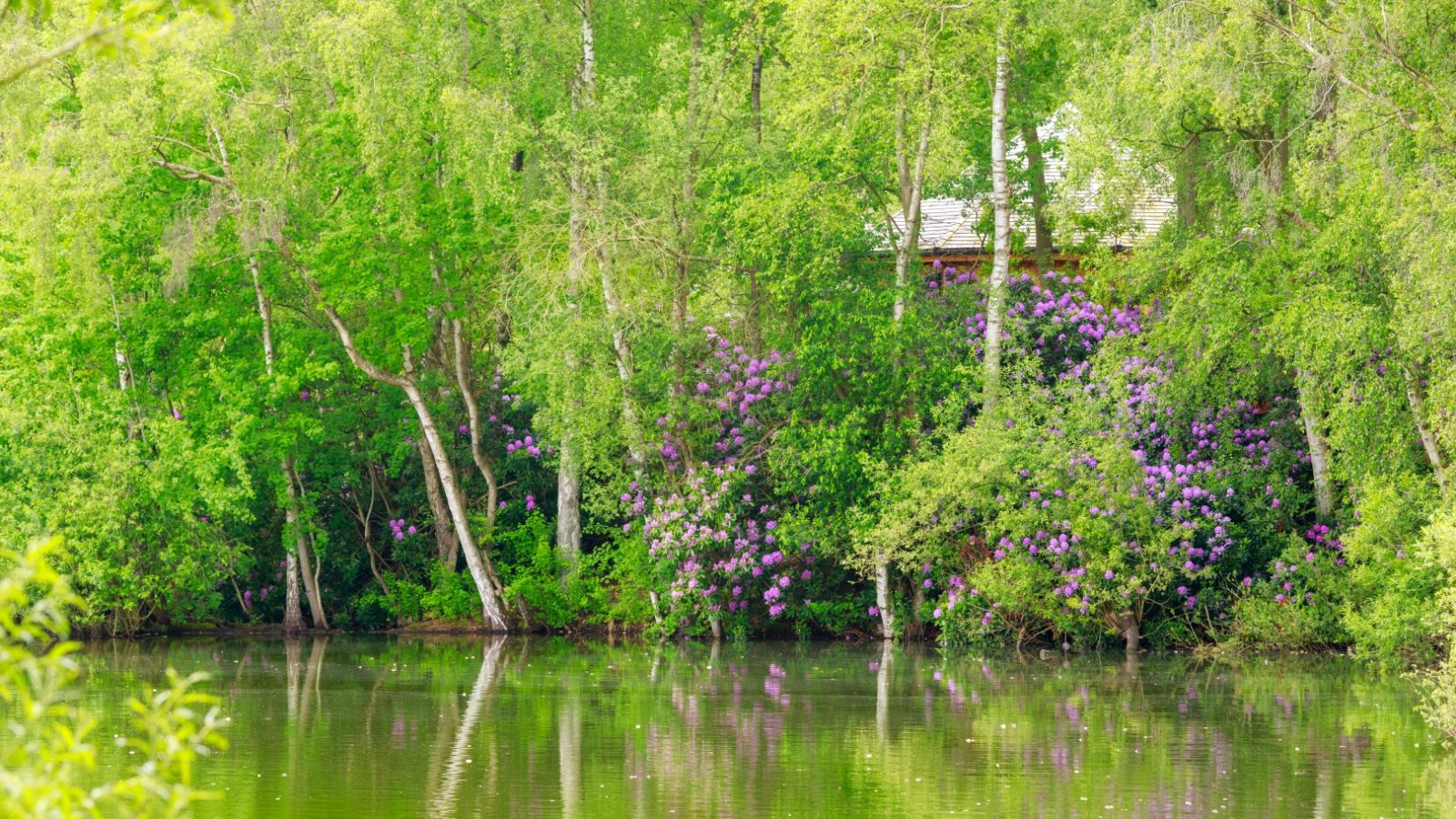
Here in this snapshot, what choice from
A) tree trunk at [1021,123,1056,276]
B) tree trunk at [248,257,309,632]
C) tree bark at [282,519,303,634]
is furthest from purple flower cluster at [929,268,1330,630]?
tree bark at [282,519,303,634]

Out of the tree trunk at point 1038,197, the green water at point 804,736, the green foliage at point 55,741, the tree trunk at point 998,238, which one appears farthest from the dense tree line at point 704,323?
the green foliage at point 55,741

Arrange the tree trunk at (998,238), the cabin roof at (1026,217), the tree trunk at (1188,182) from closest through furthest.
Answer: the tree trunk at (1188,182)
the cabin roof at (1026,217)
the tree trunk at (998,238)

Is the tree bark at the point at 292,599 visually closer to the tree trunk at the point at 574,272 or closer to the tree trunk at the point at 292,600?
the tree trunk at the point at 292,600

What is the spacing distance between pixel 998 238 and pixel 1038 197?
4.46 metres

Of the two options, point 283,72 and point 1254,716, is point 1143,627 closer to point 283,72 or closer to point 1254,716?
point 1254,716

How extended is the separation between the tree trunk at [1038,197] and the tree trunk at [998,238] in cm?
388

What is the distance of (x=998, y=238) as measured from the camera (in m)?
27.8

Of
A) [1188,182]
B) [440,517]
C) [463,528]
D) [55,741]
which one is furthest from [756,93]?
[55,741]

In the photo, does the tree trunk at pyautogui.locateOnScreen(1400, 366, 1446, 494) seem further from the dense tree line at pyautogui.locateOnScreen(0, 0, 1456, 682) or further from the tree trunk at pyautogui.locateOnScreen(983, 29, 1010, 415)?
the tree trunk at pyautogui.locateOnScreen(983, 29, 1010, 415)

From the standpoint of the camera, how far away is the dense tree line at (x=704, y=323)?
2544 cm

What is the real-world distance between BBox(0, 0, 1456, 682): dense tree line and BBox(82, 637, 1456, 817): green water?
2.31 m

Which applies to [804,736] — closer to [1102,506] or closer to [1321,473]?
[1102,506]

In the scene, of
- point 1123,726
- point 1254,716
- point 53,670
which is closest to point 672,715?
point 1123,726

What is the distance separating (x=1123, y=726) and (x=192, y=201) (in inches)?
693
